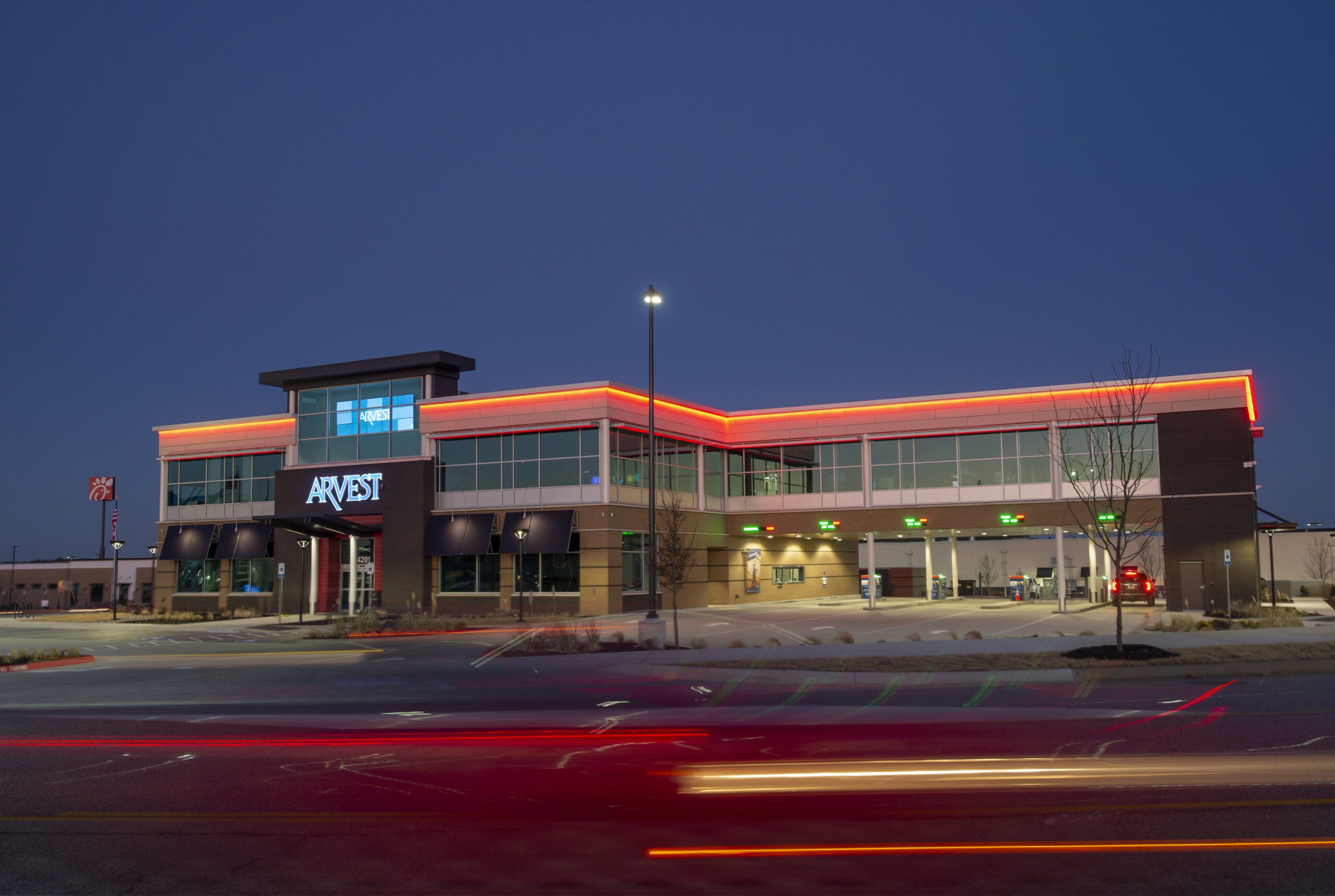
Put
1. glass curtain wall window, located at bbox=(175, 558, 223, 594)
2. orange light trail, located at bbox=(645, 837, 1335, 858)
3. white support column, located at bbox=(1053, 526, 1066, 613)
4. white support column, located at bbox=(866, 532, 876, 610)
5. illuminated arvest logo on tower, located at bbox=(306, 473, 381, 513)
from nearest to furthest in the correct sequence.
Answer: orange light trail, located at bbox=(645, 837, 1335, 858), white support column, located at bbox=(1053, 526, 1066, 613), white support column, located at bbox=(866, 532, 876, 610), illuminated arvest logo on tower, located at bbox=(306, 473, 381, 513), glass curtain wall window, located at bbox=(175, 558, 223, 594)

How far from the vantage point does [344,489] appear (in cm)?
4997

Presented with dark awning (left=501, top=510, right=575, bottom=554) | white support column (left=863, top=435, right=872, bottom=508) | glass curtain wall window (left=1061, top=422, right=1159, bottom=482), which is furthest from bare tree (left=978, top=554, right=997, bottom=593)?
dark awning (left=501, top=510, right=575, bottom=554)

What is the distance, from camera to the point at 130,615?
55031mm

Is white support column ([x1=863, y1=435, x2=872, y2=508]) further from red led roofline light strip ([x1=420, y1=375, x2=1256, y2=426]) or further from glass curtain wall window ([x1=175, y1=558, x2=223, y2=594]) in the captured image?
glass curtain wall window ([x1=175, y1=558, x2=223, y2=594])

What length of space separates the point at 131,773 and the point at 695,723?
6744 millimetres

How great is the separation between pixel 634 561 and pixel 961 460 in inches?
599

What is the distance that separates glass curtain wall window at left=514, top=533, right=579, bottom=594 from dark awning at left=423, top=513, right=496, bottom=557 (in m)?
1.78

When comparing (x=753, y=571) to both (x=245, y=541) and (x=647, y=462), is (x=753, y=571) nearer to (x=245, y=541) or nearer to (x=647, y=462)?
(x=647, y=462)

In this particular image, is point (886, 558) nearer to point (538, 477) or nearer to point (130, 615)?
point (538, 477)

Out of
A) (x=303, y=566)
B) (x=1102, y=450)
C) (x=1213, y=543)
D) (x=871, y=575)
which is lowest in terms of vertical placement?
(x=871, y=575)

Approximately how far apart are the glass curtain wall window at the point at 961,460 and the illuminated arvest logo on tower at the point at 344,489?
23.1 meters

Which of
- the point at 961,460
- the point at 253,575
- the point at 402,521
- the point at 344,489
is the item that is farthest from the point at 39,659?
the point at 961,460

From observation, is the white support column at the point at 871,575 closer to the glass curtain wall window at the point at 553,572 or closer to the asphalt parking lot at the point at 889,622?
the asphalt parking lot at the point at 889,622

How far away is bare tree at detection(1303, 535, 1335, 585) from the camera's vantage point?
2443 inches
